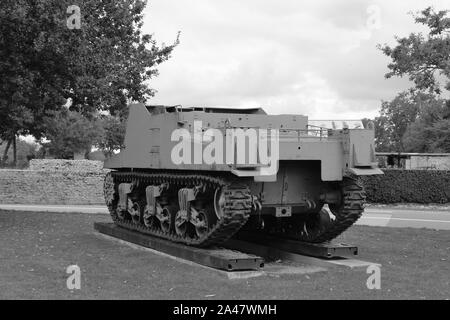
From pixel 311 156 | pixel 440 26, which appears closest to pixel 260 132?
pixel 311 156

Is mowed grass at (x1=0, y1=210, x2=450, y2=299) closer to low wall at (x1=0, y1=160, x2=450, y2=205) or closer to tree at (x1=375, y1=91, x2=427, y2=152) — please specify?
low wall at (x1=0, y1=160, x2=450, y2=205)

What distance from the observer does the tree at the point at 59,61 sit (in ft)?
46.0

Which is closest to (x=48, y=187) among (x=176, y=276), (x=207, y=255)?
(x=207, y=255)

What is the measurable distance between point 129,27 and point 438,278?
13.1 meters

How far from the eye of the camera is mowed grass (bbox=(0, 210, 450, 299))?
7984mm

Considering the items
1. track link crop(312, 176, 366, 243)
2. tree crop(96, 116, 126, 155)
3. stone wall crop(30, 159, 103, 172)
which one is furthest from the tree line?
tree crop(96, 116, 126, 155)

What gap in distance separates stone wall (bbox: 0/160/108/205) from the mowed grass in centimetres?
1405

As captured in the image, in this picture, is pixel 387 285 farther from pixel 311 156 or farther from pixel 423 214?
pixel 423 214

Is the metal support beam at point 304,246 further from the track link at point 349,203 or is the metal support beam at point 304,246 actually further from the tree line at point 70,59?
the tree line at point 70,59

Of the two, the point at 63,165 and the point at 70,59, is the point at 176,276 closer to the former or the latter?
the point at 70,59

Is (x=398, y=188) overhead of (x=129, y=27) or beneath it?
beneath

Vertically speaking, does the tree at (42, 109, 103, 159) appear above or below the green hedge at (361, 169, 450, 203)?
above

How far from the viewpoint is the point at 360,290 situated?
8.29m

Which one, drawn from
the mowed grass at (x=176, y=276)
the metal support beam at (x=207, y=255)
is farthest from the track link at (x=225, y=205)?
the mowed grass at (x=176, y=276)
